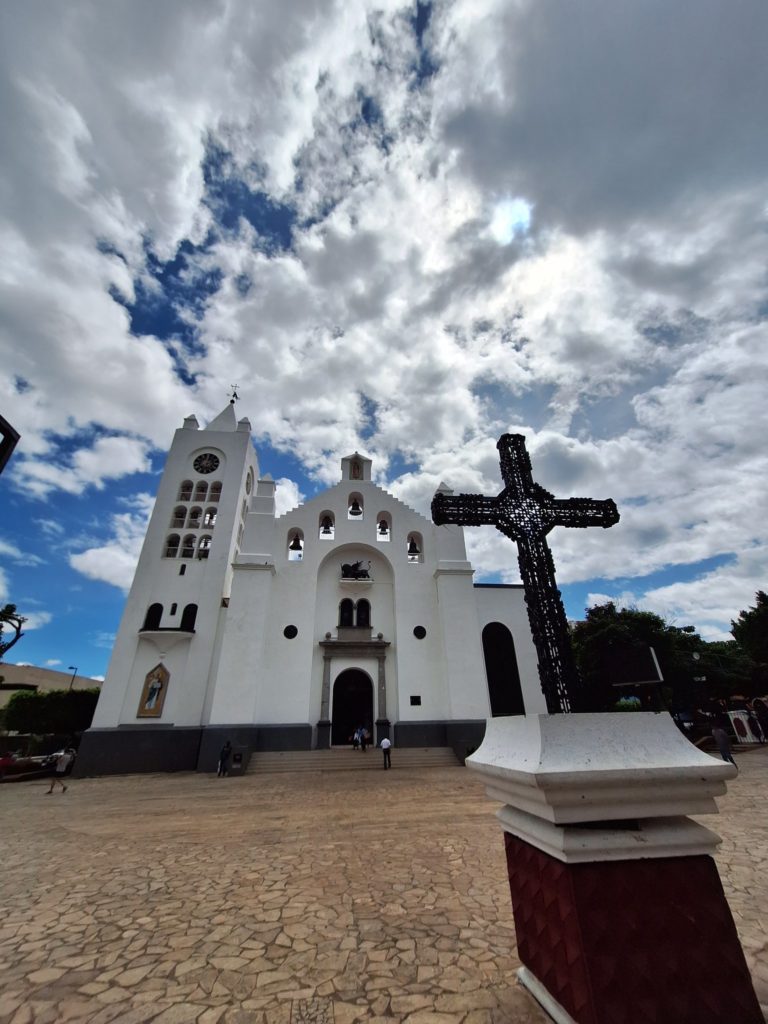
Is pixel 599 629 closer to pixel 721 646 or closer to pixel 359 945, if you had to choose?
pixel 721 646

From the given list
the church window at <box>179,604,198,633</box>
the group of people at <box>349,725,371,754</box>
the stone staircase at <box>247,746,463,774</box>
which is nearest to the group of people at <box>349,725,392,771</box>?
the group of people at <box>349,725,371,754</box>

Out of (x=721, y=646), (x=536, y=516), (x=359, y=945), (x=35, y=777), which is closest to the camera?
(x=359, y=945)

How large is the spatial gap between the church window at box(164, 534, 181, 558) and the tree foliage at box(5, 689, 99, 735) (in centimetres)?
850

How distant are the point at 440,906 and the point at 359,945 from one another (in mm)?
977

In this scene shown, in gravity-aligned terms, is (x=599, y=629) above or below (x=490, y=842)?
above

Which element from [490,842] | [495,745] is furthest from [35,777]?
[495,745]

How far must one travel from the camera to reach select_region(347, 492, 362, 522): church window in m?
20.6

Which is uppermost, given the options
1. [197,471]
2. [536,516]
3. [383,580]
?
[197,471]

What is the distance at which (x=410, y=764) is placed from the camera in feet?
48.0

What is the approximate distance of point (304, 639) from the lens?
17609 millimetres

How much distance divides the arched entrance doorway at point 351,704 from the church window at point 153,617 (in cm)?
801

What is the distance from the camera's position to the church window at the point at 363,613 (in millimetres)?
18781

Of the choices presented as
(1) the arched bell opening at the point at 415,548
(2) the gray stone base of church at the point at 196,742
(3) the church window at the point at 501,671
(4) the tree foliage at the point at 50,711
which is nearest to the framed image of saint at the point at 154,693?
(2) the gray stone base of church at the point at 196,742

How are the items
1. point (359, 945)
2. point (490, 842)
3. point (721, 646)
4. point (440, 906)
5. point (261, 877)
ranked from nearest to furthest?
point (359, 945) < point (440, 906) < point (261, 877) < point (490, 842) < point (721, 646)
